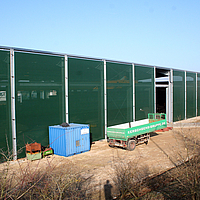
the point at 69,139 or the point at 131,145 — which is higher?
the point at 69,139

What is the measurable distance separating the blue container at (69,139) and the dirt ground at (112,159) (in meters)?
0.39

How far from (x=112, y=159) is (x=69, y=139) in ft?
Result: 9.95

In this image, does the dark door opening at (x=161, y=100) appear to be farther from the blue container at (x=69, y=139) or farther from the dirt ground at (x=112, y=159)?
the blue container at (x=69, y=139)

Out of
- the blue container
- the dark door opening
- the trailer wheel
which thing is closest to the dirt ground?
the trailer wheel

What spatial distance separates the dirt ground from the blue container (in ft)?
1.29

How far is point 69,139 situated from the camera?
1398cm

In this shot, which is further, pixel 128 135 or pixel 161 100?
pixel 161 100

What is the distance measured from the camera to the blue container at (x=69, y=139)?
13891 mm

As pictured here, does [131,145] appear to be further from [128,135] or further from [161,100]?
[161,100]

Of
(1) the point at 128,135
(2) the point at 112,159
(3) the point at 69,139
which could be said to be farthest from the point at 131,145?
(3) the point at 69,139

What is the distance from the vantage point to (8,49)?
13.3m

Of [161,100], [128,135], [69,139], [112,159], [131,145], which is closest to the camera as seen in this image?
[112,159]

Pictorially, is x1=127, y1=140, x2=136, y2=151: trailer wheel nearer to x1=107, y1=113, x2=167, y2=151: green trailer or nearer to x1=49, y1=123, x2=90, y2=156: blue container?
x1=107, y1=113, x2=167, y2=151: green trailer

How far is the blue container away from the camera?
13891 millimetres
